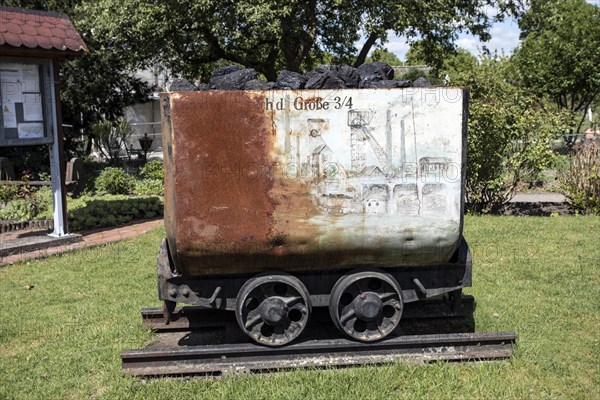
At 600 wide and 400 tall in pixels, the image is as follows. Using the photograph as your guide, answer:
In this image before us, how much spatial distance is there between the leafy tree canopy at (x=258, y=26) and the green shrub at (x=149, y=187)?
407cm

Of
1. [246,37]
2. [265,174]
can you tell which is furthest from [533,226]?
[246,37]

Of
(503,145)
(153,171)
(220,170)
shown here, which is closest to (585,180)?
(503,145)

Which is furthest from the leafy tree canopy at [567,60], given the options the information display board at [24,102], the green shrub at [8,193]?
the information display board at [24,102]

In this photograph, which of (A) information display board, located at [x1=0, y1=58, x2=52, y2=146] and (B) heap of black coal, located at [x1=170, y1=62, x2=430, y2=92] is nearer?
(B) heap of black coal, located at [x1=170, y1=62, x2=430, y2=92]

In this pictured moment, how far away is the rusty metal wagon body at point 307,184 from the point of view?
15.1ft

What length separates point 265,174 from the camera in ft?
15.3

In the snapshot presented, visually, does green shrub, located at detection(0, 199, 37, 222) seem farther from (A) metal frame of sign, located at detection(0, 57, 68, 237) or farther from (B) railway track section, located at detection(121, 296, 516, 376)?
(B) railway track section, located at detection(121, 296, 516, 376)

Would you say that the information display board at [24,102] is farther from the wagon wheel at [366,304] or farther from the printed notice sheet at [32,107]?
the wagon wheel at [366,304]

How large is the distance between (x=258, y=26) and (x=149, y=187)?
15.8ft

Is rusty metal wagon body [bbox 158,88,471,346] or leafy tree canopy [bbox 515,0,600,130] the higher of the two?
leafy tree canopy [bbox 515,0,600,130]

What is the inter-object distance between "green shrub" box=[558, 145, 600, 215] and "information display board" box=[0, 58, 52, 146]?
9.17 meters

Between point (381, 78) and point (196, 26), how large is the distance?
13.2 meters

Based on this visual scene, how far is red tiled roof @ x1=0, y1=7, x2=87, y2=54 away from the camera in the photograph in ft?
29.4

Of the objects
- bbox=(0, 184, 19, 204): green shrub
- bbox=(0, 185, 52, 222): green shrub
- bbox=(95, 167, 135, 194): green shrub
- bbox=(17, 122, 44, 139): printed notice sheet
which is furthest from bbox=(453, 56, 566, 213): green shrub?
bbox=(0, 184, 19, 204): green shrub
